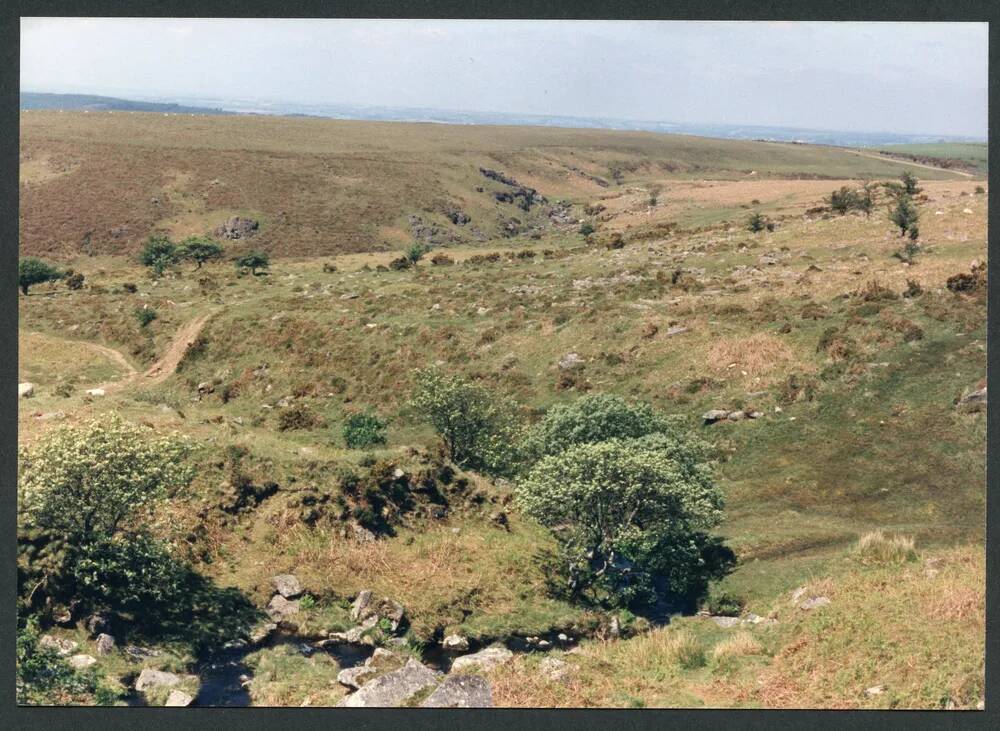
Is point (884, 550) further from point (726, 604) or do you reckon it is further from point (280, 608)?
point (280, 608)

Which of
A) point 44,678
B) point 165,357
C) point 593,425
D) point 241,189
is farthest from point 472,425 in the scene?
point 241,189

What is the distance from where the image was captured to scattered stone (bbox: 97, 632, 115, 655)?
2303cm

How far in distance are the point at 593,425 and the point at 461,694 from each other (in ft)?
49.8

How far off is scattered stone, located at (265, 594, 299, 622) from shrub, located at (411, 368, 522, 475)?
38.3ft

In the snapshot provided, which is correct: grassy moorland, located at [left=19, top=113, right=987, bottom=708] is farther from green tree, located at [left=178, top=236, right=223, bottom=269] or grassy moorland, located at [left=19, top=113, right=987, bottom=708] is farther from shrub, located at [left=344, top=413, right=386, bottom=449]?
green tree, located at [left=178, top=236, right=223, bottom=269]

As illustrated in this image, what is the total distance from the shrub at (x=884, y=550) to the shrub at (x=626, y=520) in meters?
4.49

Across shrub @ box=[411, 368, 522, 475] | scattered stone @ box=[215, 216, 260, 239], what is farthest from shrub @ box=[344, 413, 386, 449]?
scattered stone @ box=[215, 216, 260, 239]

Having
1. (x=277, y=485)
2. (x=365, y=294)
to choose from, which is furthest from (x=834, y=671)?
(x=365, y=294)

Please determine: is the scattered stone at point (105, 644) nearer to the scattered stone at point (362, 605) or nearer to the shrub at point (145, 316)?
the scattered stone at point (362, 605)

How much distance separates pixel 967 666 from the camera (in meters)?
20.4

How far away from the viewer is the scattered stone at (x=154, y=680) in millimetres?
21959

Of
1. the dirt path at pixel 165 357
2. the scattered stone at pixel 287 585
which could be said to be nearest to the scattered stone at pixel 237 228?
the dirt path at pixel 165 357

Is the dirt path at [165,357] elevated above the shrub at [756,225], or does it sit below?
below

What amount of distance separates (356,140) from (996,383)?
178734 mm
